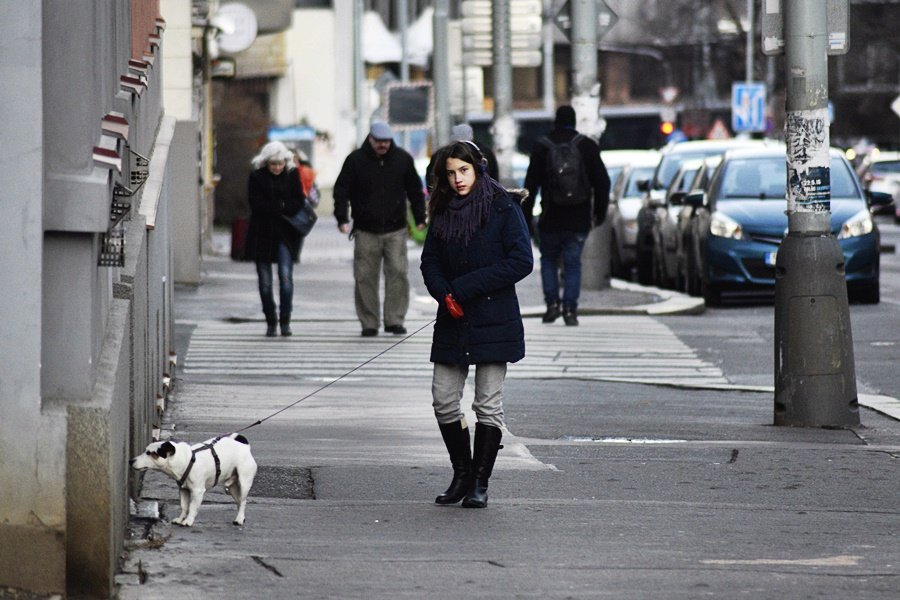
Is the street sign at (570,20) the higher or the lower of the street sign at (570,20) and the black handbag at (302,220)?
the higher

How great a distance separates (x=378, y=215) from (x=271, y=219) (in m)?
0.92

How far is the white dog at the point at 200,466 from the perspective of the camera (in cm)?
732

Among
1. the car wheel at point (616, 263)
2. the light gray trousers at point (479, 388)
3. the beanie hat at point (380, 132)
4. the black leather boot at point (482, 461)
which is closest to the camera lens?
the black leather boot at point (482, 461)

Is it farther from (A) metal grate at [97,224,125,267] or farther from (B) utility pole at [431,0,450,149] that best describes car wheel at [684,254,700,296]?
(A) metal grate at [97,224,125,267]

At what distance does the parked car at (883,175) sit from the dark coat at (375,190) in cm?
3452

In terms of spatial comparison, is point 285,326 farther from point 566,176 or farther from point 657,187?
point 657,187

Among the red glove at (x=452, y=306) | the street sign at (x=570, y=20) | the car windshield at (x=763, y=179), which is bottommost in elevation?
the red glove at (x=452, y=306)

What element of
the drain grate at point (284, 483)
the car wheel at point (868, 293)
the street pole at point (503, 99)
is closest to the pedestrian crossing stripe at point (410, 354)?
the car wheel at point (868, 293)

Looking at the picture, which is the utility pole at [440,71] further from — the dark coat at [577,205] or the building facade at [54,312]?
the building facade at [54,312]

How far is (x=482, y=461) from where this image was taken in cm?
834

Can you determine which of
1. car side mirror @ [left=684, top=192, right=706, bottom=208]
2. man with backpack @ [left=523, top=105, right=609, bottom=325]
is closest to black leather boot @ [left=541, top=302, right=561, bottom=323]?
man with backpack @ [left=523, top=105, right=609, bottom=325]

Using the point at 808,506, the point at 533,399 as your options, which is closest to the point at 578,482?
the point at 808,506

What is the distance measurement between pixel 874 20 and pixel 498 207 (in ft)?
191

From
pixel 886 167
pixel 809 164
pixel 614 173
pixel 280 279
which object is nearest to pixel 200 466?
pixel 809 164
